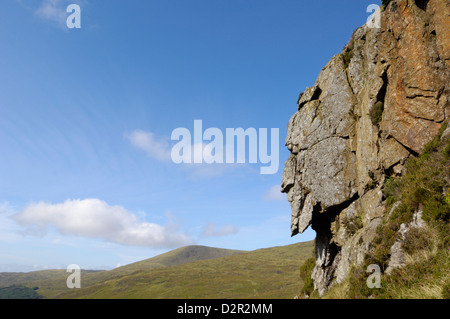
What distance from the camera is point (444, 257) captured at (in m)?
10.4

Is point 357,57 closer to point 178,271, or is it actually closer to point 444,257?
point 444,257

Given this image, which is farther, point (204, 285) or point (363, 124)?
point (204, 285)

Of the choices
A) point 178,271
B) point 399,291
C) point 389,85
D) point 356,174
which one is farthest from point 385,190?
point 178,271

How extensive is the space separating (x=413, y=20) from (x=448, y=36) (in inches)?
117

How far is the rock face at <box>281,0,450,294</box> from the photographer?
17406mm

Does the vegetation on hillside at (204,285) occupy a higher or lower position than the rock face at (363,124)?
lower

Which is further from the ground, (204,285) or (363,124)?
(363,124)

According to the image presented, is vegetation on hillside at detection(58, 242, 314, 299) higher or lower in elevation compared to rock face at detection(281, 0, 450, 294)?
lower

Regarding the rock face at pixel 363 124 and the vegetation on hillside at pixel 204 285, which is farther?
the vegetation on hillside at pixel 204 285

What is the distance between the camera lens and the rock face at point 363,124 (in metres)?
17.4

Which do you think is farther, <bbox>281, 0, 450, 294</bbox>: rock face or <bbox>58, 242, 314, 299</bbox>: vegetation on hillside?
<bbox>58, 242, 314, 299</bbox>: vegetation on hillside

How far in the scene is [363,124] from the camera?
22703mm
